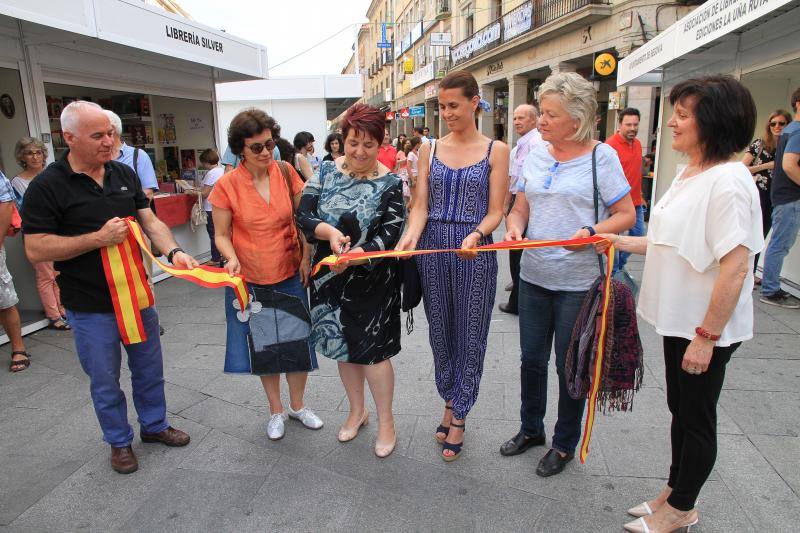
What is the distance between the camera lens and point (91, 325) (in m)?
2.70

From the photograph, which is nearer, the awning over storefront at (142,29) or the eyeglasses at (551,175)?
the eyeglasses at (551,175)

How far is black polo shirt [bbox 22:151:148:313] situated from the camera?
2.50 m

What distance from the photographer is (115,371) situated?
280 centimetres

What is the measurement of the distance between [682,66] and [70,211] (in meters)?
8.18

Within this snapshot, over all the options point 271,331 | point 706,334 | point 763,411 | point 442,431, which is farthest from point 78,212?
point 763,411

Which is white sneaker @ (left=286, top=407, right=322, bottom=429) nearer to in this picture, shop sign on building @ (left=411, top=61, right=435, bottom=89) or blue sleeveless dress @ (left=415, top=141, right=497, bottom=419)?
blue sleeveless dress @ (left=415, top=141, right=497, bottom=419)

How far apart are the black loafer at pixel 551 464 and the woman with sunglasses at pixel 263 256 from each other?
139 centimetres

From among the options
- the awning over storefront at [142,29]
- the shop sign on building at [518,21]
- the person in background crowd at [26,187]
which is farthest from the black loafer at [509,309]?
the shop sign on building at [518,21]

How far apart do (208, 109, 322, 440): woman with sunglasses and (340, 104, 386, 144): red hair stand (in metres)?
0.47

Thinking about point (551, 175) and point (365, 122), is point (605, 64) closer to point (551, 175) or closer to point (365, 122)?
point (551, 175)

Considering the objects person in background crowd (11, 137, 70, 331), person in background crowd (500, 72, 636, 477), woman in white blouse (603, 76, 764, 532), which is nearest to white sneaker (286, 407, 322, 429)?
person in background crowd (500, 72, 636, 477)

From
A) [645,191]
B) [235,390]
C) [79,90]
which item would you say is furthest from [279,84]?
[235,390]

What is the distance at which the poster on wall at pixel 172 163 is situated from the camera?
8508mm

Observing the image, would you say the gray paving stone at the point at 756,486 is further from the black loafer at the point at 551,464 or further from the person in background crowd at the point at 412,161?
the person in background crowd at the point at 412,161
